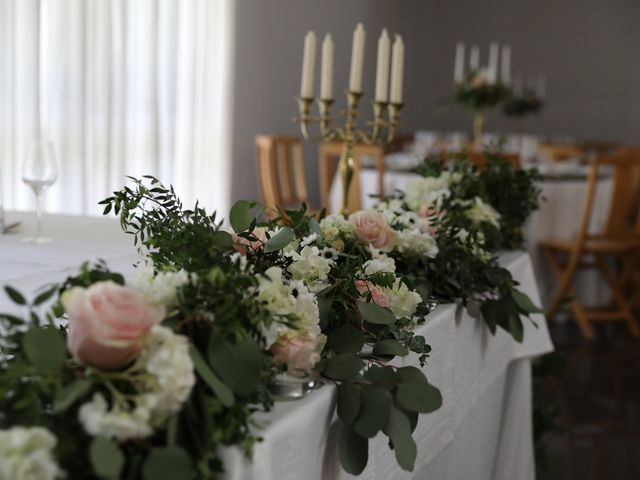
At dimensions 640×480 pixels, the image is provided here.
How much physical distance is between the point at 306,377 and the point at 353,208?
380 cm

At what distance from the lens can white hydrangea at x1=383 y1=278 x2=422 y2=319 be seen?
1.55m

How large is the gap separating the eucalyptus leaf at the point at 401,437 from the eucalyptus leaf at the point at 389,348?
7.2 inches

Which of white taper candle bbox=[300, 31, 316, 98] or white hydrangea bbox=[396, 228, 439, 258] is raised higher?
white taper candle bbox=[300, 31, 316, 98]

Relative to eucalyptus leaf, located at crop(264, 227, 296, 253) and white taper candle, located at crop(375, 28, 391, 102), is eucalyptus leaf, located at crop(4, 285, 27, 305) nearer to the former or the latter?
eucalyptus leaf, located at crop(264, 227, 296, 253)

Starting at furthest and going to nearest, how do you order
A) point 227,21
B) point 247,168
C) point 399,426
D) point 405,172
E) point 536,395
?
point 247,168 < point 227,21 < point 405,172 < point 536,395 < point 399,426

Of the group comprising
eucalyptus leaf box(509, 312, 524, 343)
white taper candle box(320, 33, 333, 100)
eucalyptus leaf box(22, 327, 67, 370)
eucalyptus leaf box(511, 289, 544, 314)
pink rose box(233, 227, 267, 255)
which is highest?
white taper candle box(320, 33, 333, 100)

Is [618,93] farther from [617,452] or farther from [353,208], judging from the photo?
[617,452]

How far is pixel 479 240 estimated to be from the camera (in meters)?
2.11

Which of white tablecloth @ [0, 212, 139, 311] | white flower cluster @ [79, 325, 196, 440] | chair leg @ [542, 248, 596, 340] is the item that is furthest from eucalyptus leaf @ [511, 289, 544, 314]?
chair leg @ [542, 248, 596, 340]

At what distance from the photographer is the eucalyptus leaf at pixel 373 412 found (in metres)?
1.20

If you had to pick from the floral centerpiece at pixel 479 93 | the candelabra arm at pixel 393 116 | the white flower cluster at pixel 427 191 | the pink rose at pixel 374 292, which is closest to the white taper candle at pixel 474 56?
the floral centerpiece at pixel 479 93

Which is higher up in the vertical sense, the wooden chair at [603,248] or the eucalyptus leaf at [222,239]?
the eucalyptus leaf at [222,239]

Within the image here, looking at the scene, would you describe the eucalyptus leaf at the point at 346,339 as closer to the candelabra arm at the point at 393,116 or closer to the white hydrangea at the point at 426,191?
the white hydrangea at the point at 426,191

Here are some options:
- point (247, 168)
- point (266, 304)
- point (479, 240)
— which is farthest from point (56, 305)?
point (247, 168)
